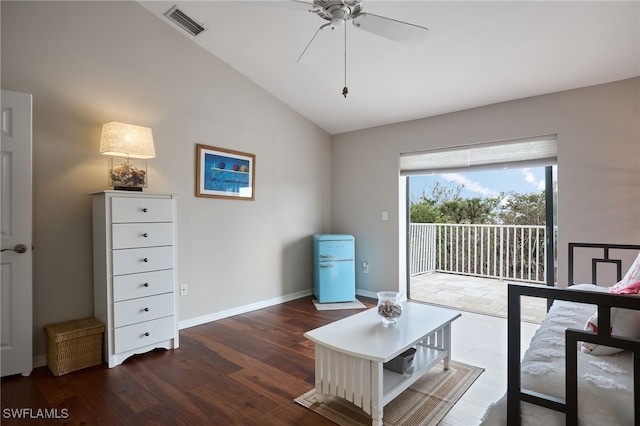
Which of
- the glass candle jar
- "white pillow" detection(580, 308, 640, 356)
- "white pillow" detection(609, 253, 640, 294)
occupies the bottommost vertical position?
the glass candle jar

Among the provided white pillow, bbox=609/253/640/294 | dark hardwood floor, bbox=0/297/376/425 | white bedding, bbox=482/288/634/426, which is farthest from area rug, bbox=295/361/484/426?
white pillow, bbox=609/253/640/294

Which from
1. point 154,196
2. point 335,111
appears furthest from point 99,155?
point 335,111

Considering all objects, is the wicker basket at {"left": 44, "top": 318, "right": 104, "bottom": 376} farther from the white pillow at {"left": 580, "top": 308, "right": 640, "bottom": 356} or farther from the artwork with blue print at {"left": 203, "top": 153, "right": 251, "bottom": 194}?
the white pillow at {"left": 580, "top": 308, "right": 640, "bottom": 356}

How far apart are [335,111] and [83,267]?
10.2 feet

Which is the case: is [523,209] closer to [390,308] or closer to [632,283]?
[632,283]

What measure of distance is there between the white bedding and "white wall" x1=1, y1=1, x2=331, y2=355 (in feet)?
9.55

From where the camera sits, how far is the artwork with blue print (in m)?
3.45

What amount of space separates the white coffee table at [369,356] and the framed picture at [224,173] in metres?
2.06

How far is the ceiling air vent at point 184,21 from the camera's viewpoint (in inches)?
114

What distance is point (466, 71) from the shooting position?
301cm

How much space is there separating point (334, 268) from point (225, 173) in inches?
68.8

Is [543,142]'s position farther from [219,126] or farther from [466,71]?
[219,126]

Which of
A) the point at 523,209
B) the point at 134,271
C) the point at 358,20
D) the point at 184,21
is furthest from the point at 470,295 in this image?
the point at 184,21

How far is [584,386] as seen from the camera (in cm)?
107
